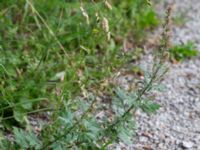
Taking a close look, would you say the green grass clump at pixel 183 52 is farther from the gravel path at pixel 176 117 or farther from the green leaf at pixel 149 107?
the green leaf at pixel 149 107

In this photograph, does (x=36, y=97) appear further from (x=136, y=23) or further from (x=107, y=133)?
(x=136, y=23)

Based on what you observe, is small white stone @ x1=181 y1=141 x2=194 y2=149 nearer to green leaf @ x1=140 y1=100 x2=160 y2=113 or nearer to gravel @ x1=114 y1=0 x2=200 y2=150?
gravel @ x1=114 y1=0 x2=200 y2=150

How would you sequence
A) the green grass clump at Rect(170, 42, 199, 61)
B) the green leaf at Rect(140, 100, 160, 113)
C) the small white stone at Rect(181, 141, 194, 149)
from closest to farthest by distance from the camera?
the green leaf at Rect(140, 100, 160, 113) < the small white stone at Rect(181, 141, 194, 149) < the green grass clump at Rect(170, 42, 199, 61)

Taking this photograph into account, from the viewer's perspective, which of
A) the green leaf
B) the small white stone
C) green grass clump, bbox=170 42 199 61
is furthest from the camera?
green grass clump, bbox=170 42 199 61

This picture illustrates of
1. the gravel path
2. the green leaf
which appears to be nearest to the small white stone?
the gravel path

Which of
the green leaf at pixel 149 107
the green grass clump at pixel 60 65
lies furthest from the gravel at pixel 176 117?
the green leaf at pixel 149 107

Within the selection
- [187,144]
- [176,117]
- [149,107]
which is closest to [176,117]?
[176,117]

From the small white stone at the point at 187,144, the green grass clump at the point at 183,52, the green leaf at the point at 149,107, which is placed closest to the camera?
the green leaf at the point at 149,107

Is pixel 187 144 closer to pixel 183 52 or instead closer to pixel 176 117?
pixel 176 117
